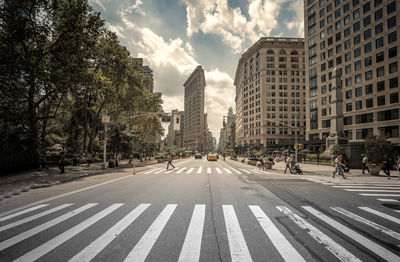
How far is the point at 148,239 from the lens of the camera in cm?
404

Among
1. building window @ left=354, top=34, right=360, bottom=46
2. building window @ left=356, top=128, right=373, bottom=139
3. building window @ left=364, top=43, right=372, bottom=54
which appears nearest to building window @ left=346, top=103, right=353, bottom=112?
building window @ left=356, top=128, right=373, bottom=139

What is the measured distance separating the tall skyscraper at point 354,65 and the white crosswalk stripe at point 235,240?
28253 millimetres

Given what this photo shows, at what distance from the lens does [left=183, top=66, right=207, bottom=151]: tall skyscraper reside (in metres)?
155

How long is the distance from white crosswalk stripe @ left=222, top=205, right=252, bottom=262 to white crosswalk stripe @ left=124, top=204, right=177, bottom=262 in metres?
1.66

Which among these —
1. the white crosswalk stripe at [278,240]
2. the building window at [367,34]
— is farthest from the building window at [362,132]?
the white crosswalk stripe at [278,240]

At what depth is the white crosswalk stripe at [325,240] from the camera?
11.1 ft

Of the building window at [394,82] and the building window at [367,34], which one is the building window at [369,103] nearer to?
the building window at [394,82]

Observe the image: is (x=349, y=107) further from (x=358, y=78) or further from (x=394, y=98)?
(x=394, y=98)

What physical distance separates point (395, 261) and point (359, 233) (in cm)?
123

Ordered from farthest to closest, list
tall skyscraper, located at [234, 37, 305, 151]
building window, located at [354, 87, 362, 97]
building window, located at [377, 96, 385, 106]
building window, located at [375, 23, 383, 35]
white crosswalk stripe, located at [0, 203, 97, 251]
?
tall skyscraper, located at [234, 37, 305, 151]
building window, located at [354, 87, 362, 97]
building window, located at [375, 23, 383, 35]
building window, located at [377, 96, 385, 106]
white crosswalk stripe, located at [0, 203, 97, 251]

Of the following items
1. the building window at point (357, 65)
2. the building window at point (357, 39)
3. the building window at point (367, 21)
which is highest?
the building window at point (367, 21)

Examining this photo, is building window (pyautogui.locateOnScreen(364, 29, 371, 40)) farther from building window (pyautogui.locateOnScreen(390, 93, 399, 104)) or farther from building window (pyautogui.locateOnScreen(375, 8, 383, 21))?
building window (pyautogui.locateOnScreen(390, 93, 399, 104))

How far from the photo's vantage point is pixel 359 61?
40.9 meters

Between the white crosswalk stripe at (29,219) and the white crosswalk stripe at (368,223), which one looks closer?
the white crosswalk stripe at (368,223)
